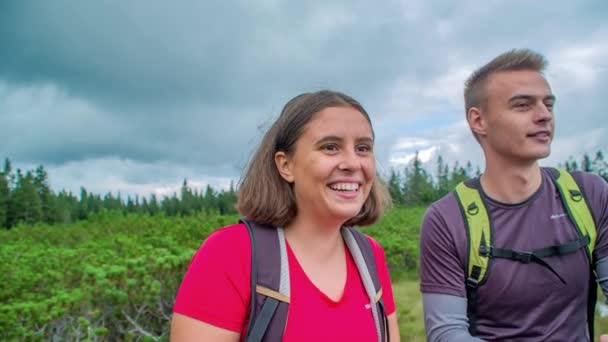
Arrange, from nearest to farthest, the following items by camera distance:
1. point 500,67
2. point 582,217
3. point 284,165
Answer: point 284,165 → point 582,217 → point 500,67

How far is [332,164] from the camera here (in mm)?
1999

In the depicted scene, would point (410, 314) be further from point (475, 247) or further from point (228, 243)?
point (228, 243)

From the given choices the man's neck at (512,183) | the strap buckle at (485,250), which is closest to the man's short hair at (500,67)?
the man's neck at (512,183)

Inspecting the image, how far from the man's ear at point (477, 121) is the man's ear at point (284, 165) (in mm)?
1396

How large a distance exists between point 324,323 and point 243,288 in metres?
0.35

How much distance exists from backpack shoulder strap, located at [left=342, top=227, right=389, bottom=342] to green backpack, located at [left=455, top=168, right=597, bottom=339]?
2.35ft

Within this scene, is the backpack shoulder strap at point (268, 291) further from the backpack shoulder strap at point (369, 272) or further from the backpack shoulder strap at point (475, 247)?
the backpack shoulder strap at point (475, 247)

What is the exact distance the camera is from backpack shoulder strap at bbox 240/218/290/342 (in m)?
1.77

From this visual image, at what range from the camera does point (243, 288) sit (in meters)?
1.80

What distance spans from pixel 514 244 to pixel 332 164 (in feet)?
4.25

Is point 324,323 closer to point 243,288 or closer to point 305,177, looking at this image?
point 243,288

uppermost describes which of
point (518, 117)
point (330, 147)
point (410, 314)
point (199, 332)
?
point (518, 117)

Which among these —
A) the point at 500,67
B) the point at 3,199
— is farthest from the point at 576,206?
the point at 3,199

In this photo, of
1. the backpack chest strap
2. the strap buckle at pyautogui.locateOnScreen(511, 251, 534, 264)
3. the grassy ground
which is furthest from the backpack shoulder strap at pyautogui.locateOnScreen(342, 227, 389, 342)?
the grassy ground
